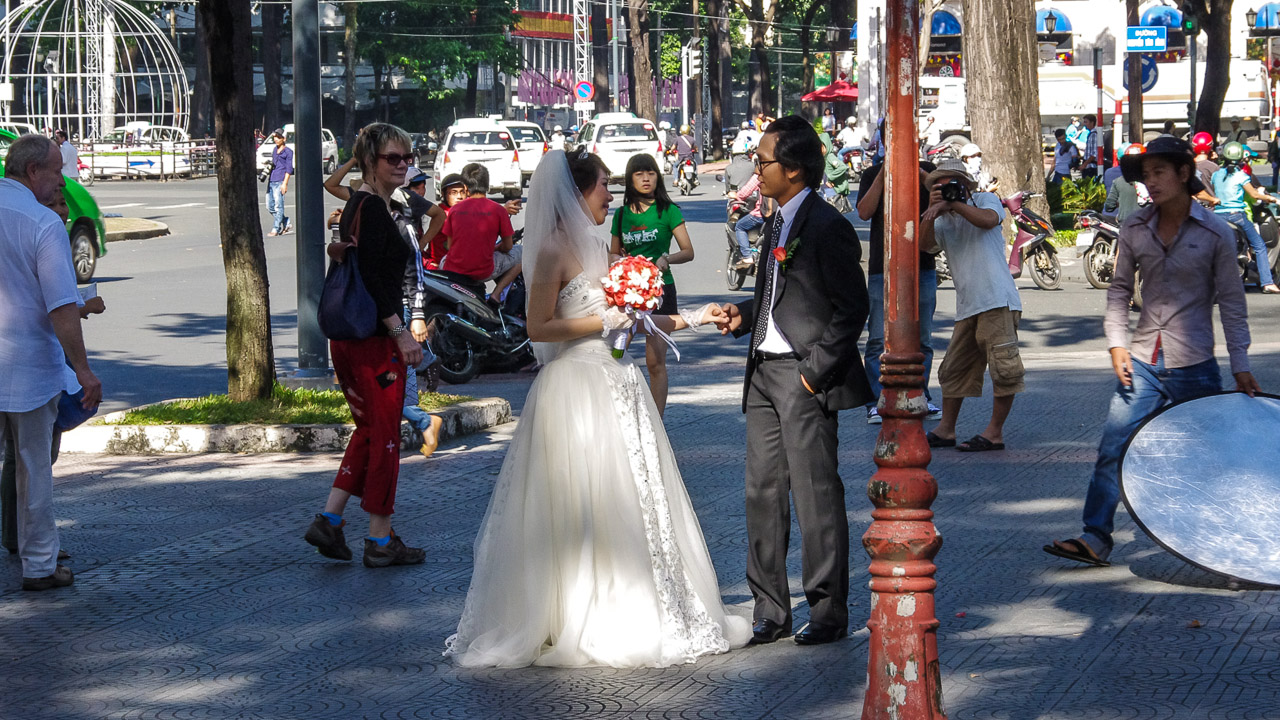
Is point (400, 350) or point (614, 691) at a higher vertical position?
point (400, 350)

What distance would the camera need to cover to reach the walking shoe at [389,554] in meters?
6.76

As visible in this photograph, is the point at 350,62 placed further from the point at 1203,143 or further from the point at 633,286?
the point at 633,286

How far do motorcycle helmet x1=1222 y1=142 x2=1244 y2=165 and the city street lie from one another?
25.9 ft

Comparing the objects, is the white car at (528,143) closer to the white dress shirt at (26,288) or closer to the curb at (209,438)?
the curb at (209,438)

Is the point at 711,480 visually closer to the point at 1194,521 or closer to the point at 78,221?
the point at 1194,521

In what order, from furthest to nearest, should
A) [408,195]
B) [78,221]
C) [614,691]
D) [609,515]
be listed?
[78,221], [408,195], [609,515], [614,691]

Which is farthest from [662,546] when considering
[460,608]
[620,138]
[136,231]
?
[620,138]

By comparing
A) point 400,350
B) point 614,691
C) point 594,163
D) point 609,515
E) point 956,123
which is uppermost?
point 956,123

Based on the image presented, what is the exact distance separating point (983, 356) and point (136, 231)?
22.5m

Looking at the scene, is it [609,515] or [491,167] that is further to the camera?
[491,167]

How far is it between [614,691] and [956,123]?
3944 centimetres

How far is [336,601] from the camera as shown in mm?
6238

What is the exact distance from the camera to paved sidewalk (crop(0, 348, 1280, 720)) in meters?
4.92

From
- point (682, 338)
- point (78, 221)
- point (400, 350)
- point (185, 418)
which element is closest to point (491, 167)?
point (78, 221)
